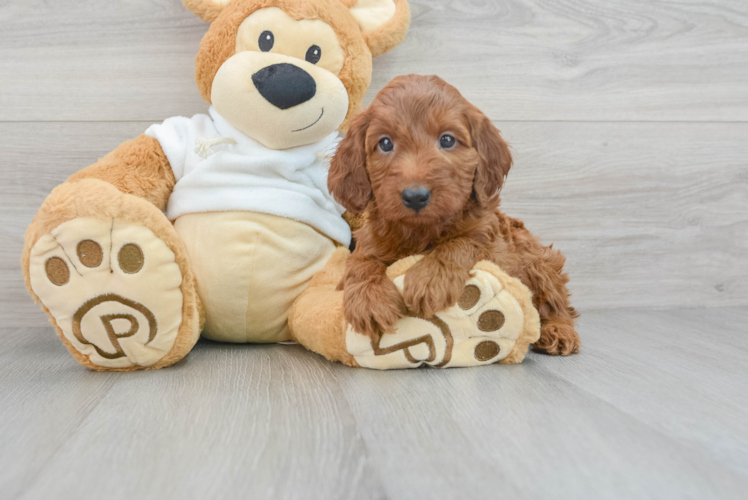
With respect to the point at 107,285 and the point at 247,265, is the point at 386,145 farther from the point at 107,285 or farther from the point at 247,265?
the point at 107,285

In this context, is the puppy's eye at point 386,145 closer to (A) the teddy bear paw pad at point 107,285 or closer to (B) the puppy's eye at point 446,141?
(B) the puppy's eye at point 446,141

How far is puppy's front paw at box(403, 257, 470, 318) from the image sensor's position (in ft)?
3.45

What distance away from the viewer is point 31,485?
28.1 inches

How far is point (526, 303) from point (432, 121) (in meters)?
0.41

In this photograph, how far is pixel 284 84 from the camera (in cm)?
124

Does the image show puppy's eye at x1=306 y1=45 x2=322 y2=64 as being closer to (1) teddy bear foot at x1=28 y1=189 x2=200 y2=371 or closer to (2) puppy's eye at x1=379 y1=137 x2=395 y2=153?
(2) puppy's eye at x1=379 y1=137 x2=395 y2=153

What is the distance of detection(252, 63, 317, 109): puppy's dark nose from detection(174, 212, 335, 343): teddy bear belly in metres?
0.27

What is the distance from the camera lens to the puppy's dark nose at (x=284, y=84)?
1240 mm

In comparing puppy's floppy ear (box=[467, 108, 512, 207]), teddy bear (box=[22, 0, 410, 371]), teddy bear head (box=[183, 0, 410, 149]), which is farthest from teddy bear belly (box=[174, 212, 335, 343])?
puppy's floppy ear (box=[467, 108, 512, 207])

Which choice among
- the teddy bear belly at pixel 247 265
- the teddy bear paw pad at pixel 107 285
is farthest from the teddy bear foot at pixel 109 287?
the teddy bear belly at pixel 247 265

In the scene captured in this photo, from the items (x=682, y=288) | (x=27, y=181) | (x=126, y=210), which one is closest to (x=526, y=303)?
(x=126, y=210)

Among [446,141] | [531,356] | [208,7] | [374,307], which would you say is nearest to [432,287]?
[374,307]

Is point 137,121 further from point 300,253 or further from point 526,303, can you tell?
point 526,303

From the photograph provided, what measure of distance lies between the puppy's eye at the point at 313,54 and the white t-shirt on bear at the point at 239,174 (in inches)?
8.1
